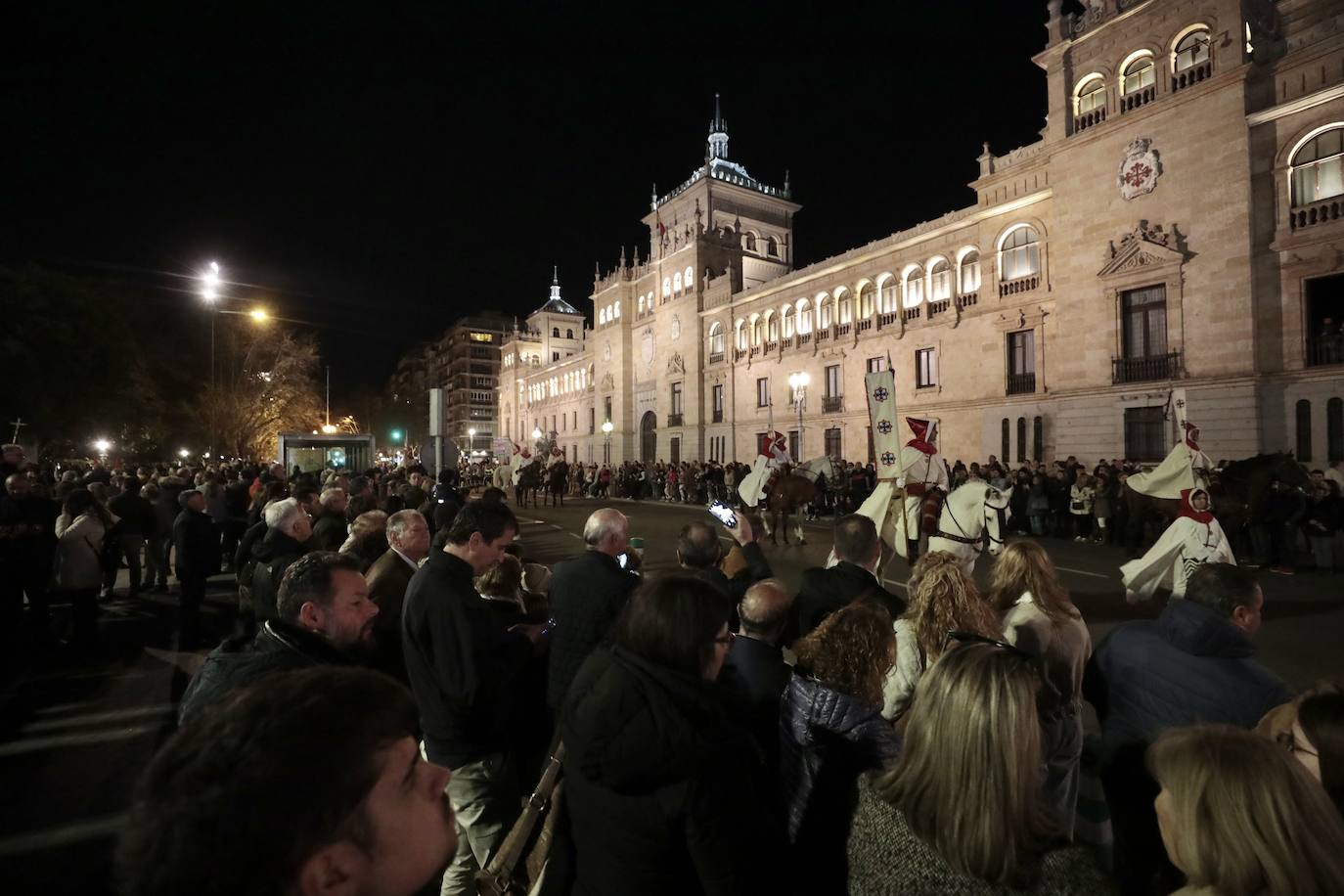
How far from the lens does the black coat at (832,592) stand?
13.0 feet

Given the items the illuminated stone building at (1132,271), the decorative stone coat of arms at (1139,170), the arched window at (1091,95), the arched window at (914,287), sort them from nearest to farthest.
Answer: the illuminated stone building at (1132,271)
the decorative stone coat of arms at (1139,170)
the arched window at (1091,95)
the arched window at (914,287)

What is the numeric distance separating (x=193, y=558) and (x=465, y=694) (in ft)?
21.9

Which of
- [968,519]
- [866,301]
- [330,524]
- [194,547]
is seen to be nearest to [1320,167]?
[866,301]

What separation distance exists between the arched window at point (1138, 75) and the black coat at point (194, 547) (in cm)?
2728

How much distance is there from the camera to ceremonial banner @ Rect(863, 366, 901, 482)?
11445mm

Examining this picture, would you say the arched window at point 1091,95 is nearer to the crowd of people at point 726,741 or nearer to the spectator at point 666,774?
the crowd of people at point 726,741

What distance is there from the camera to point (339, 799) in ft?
3.52

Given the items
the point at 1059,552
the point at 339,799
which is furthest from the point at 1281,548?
the point at 339,799

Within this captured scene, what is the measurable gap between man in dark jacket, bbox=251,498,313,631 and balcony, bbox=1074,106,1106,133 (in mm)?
26517

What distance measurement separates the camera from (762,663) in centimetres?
322

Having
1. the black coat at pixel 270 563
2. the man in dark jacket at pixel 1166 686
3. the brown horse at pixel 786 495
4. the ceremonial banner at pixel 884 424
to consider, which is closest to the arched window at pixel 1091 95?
the brown horse at pixel 786 495

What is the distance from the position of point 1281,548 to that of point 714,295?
109ft

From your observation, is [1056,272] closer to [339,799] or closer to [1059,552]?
[1059,552]

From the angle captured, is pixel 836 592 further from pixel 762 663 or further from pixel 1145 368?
pixel 1145 368
